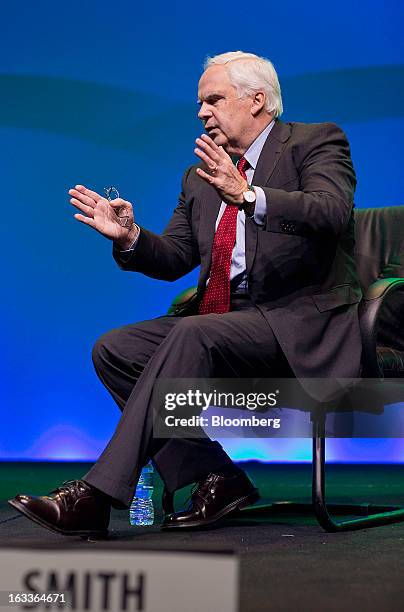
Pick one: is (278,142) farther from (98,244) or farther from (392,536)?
(98,244)

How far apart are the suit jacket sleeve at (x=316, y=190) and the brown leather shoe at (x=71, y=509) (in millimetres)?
626

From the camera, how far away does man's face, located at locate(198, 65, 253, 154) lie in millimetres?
2164

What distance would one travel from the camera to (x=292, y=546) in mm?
1680

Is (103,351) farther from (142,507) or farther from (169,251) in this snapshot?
(142,507)

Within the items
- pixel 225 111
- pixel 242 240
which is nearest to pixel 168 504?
pixel 242 240

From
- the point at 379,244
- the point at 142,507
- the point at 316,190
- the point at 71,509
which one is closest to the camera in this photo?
the point at 71,509

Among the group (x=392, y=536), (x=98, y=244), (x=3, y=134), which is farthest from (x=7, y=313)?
(x=392, y=536)

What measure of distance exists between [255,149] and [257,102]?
121 millimetres

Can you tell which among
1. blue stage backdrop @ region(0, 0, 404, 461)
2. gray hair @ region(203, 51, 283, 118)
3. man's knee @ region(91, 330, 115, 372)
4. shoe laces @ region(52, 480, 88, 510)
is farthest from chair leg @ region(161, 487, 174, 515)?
blue stage backdrop @ region(0, 0, 404, 461)

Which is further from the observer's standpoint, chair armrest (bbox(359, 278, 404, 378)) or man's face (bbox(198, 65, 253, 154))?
man's face (bbox(198, 65, 253, 154))

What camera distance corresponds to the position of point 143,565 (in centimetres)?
86

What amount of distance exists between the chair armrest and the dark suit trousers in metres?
0.19

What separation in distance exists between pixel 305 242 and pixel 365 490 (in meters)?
1.18

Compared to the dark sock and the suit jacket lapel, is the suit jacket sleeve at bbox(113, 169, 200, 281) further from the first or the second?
the dark sock
